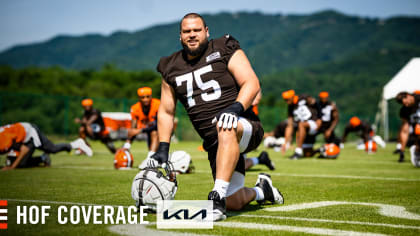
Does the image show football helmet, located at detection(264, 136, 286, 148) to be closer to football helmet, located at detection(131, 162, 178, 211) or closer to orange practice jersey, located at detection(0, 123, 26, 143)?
orange practice jersey, located at detection(0, 123, 26, 143)

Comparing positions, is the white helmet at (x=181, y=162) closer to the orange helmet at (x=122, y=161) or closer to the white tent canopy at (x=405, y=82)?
the orange helmet at (x=122, y=161)

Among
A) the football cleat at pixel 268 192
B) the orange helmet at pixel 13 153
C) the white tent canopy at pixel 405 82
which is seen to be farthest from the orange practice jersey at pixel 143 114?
the white tent canopy at pixel 405 82

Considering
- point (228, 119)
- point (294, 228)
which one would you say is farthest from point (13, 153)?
point (294, 228)

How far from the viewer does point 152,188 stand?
4.31m

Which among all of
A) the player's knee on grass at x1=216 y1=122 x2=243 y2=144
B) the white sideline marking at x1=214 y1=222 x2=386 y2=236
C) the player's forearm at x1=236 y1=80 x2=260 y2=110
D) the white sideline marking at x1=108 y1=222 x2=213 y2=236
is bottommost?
the white sideline marking at x1=214 y1=222 x2=386 y2=236

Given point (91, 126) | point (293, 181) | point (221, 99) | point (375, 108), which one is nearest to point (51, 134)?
point (91, 126)

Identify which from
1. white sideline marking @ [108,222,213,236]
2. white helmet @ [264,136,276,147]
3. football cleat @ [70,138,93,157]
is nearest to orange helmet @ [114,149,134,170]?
football cleat @ [70,138,93,157]

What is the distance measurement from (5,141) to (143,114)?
3146 millimetres

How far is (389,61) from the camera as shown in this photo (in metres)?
122

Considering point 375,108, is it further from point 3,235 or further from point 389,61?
point 3,235

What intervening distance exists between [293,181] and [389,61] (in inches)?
4850

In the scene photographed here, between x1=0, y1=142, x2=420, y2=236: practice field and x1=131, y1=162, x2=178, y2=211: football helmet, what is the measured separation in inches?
5.9

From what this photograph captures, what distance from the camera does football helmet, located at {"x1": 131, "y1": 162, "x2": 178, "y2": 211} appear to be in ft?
14.1

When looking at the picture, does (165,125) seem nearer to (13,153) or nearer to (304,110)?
(13,153)
